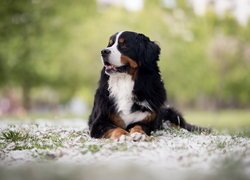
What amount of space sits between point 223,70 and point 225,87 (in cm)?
437

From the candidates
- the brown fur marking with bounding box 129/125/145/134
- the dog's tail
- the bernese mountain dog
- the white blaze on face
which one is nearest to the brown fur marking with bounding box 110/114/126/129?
the bernese mountain dog

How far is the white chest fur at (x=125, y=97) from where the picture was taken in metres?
8.88

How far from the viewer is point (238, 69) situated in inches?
1901

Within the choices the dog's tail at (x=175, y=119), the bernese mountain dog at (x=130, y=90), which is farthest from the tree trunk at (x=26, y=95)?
the bernese mountain dog at (x=130, y=90)

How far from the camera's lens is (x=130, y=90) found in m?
8.91

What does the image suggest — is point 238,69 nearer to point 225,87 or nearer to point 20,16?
point 225,87

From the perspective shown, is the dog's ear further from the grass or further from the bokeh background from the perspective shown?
the bokeh background

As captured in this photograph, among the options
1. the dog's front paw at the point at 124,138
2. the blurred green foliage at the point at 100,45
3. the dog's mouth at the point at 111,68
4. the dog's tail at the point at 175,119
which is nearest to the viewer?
the dog's front paw at the point at 124,138

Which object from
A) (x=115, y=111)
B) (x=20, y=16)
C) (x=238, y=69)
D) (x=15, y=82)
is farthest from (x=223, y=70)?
(x=115, y=111)

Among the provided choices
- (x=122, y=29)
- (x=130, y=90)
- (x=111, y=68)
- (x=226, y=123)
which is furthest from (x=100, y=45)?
(x=111, y=68)

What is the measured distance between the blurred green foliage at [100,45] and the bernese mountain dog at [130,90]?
18.6 m

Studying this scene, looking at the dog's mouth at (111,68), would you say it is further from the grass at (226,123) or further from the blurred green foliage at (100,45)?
the blurred green foliage at (100,45)

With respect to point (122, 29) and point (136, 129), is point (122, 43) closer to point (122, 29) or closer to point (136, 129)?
point (136, 129)

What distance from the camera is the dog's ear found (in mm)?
8923
